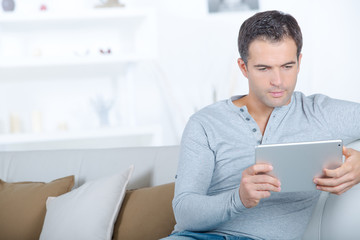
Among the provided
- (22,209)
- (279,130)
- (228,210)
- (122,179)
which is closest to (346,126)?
(279,130)

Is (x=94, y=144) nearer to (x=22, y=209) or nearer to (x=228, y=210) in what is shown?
(x=22, y=209)

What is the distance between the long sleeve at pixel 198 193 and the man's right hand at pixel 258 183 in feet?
0.23

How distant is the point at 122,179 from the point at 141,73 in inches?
87.3

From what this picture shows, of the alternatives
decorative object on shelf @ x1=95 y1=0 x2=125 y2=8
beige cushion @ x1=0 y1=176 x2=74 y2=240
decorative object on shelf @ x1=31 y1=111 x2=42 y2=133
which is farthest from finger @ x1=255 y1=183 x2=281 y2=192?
decorative object on shelf @ x1=31 y1=111 x2=42 y2=133

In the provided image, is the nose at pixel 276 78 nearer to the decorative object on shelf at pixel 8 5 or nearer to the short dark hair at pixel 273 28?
the short dark hair at pixel 273 28

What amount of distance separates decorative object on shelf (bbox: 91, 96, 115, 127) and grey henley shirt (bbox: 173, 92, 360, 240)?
7.74 ft

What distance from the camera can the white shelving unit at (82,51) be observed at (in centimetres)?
381

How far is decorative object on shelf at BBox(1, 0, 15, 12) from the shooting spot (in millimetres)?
3922

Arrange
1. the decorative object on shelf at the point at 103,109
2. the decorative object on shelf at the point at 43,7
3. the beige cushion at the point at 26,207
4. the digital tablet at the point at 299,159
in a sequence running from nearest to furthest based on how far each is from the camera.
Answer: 1. the digital tablet at the point at 299,159
2. the beige cushion at the point at 26,207
3. the decorative object on shelf at the point at 43,7
4. the decorative object on shelf at the point at 103,109

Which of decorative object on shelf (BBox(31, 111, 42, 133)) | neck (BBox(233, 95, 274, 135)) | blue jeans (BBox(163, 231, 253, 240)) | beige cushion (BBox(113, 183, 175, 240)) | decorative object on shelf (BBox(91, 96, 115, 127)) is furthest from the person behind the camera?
decorative object on shelf (BBox(91, 96, 115, 127))

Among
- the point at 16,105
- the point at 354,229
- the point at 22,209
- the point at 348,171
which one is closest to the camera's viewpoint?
the point at 348,171

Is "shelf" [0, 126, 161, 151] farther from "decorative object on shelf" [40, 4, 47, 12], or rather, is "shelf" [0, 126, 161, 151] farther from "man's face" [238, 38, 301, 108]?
"man's face" [238, 38, 301, 108]

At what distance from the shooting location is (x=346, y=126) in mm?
1753

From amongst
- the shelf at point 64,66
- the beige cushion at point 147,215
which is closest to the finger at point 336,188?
the beige cushion at point 147,215
